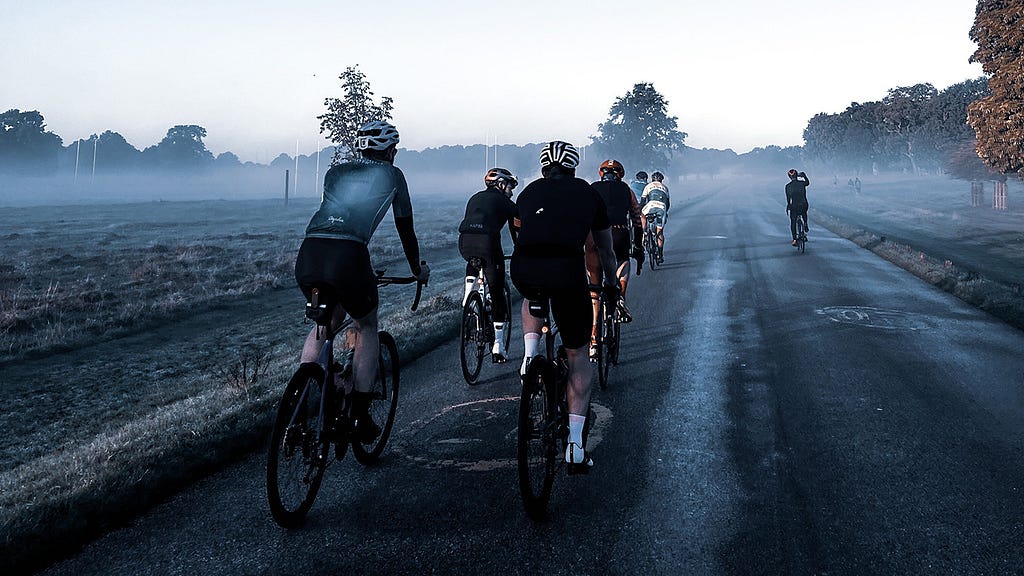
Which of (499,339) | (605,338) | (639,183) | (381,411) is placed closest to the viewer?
(381,411)

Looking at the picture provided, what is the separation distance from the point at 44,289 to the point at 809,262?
63.7 ft

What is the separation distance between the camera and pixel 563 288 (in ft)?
13.0

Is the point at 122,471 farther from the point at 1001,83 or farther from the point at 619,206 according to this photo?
the point at 1001,83

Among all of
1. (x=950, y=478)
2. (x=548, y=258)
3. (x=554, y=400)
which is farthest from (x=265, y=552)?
(x=950, y=478)

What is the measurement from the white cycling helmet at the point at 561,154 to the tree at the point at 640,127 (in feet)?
229

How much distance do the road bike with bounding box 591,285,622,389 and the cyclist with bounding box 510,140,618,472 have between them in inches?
79.0

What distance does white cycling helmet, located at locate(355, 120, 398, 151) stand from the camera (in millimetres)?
4211

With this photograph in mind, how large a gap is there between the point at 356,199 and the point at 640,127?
234 feet

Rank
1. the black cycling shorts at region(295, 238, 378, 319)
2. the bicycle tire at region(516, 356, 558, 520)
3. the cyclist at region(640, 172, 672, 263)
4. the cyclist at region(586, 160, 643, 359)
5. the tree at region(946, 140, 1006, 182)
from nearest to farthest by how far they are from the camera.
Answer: the bicycle tire at region(516, 356, 558, 520) → the black cycling shorts at region(295, 238, 378, 319) → the cyclist at region(586, 160, 643, 359) → the cyclist at region(640, 172, 672, 263) → the tree at region(946, 140, 1006, 182)

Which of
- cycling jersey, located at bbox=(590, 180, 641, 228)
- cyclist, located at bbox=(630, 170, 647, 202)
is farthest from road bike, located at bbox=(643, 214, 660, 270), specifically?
cycling jersey, located at bbox=(590, 180, 641, 228)

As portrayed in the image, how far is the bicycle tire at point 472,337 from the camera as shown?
6.79 metres

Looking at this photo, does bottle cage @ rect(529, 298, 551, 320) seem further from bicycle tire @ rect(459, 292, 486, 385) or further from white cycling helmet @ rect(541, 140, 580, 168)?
bicycle tire @ rect(459, 292, 486, 385)

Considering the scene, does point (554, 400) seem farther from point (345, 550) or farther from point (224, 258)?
point (224, 258)

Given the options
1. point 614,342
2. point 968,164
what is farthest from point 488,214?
point 968,164
